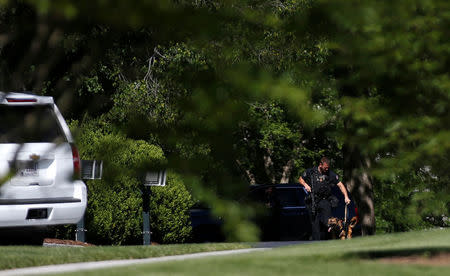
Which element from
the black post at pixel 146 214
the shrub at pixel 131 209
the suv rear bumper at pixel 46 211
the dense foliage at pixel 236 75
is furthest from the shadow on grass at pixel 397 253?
the shrub at pixel 131 209

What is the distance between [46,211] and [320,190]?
6488mm

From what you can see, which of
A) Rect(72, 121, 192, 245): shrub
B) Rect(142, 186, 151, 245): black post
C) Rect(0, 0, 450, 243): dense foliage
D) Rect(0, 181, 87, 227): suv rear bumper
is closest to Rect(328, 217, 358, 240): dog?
Rect(72, 121, 192, 245): shrub

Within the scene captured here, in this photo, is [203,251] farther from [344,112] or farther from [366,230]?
[366,230]

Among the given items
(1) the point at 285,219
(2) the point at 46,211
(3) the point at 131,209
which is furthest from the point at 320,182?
(2) the point at 46,211

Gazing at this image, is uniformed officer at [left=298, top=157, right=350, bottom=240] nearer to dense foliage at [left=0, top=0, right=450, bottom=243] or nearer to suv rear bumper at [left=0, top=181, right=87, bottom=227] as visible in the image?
suv rear bumper at [left=0, top=181, right=87, bottom=227]

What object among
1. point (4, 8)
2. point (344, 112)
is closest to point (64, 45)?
point (4, 8)

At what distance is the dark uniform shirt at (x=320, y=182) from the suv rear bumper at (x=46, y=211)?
603cm

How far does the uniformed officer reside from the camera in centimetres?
1650

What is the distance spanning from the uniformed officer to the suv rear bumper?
19.4 feet

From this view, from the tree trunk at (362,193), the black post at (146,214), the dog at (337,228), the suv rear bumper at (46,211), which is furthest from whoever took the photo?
the tree trunk at (362,193)

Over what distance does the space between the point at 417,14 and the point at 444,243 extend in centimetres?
548

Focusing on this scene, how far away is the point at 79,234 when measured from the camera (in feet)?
59.0

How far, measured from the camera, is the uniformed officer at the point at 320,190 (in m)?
16.5

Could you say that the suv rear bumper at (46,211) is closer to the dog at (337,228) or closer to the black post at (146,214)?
the black post at (146,214)
